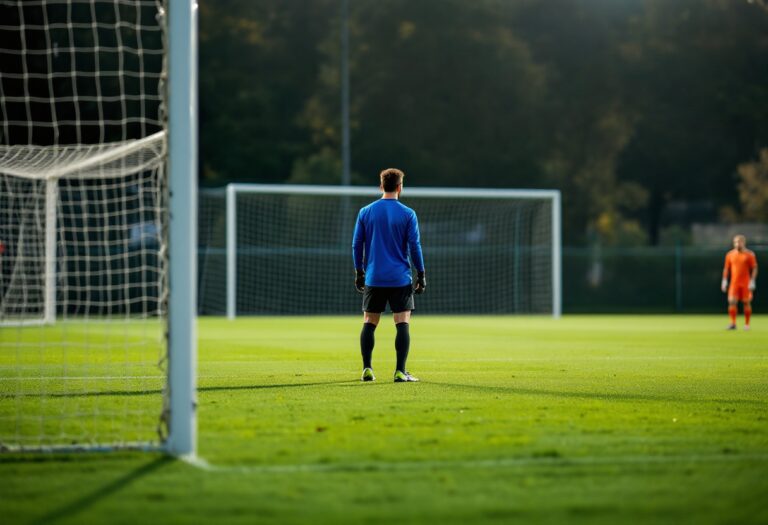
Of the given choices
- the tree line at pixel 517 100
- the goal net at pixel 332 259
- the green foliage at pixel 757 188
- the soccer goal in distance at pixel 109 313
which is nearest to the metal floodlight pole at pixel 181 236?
the soccer goal in distance at pixel 109 313

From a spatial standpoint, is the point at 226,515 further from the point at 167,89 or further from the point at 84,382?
the point at 84,382

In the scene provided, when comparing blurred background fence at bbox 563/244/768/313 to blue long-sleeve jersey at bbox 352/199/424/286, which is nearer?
blue long-sleeve jersey at bbox 352/199/424/286

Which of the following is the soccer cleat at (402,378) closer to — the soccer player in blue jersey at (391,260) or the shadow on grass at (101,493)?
the soccer player in blue jersey at (391,260)

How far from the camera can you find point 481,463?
6.34 m

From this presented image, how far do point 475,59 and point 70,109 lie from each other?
21.7m

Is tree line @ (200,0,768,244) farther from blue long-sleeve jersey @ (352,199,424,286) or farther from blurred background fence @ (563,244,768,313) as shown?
blue long-sleeve jersey @ (352,199,424,286)

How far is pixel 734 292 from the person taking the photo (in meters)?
25.5

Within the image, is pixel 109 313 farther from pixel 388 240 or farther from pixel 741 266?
pixel 741 266

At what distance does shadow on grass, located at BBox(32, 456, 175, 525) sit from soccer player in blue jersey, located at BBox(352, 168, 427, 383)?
4.86 metres

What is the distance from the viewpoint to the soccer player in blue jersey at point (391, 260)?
1120cm

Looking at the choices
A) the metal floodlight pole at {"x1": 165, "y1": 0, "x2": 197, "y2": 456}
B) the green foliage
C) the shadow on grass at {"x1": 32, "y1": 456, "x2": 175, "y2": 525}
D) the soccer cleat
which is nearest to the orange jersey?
the soccer cleat

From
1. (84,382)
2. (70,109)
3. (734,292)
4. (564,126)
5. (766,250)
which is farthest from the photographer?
Result: (564,126)

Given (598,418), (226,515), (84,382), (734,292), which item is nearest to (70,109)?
(734,292)

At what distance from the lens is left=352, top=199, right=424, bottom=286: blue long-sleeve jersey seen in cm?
1121
